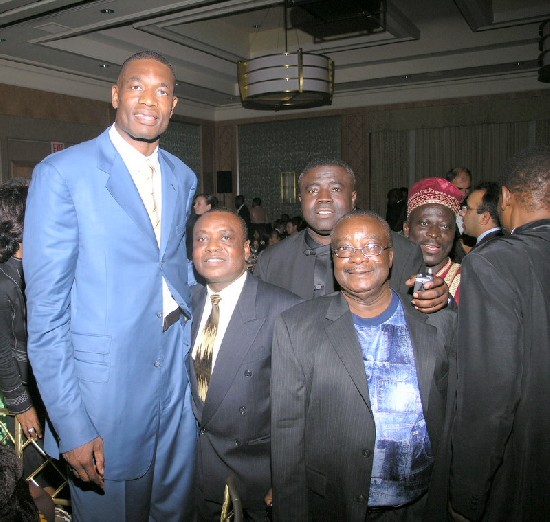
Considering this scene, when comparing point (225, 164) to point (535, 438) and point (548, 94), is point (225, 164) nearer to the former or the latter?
point (548, 94)

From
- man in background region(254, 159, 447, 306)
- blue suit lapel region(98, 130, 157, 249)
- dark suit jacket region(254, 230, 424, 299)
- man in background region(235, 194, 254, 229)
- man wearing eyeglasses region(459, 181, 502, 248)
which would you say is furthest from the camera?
man in background region(235, 194, 254, 229)

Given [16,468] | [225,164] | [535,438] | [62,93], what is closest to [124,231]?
[16,468]

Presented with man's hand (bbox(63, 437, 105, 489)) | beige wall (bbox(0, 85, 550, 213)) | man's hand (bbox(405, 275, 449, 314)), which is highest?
beige wall (bbox(0, 85, 550, 213))

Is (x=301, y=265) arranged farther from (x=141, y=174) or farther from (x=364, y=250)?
(x=141, y=174)

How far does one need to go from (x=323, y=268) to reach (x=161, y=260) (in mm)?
851

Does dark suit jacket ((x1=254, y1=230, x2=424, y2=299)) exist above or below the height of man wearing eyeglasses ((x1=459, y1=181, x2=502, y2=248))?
below

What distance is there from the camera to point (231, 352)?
183 cm

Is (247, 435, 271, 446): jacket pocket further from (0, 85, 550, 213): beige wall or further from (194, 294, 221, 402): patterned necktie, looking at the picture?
(0, 85, 550, 213): beige wall

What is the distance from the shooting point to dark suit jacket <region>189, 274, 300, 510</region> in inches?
72.1

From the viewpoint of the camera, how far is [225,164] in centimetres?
1281

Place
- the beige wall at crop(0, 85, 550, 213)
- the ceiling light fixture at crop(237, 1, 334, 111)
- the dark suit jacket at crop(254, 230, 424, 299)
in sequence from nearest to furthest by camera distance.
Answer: the dark suit jacket at crop(254, 230, 424, 299) → the ceiling light fixture at crop(237, 1, 334, 111) → the beige wall at crop(0, 85, 550, 213)

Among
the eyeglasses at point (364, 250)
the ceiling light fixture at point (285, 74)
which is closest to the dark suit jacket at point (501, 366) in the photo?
the eyeglasses at point (364, 250)

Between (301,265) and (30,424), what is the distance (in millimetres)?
1379

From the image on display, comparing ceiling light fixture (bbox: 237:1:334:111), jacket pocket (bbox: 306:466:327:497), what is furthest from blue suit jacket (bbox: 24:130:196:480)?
ceiling light fixture (bbox: 237:1:334:111)
